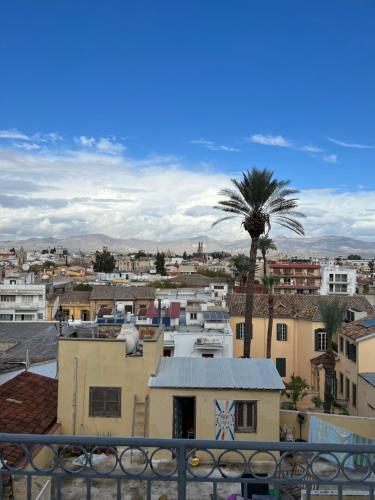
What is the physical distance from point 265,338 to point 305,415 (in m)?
16.6

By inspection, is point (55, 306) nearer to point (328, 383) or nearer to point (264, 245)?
point (264, 245)

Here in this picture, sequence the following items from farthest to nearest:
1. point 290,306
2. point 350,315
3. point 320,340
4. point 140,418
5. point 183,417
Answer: point 290,306
point 320,340
point 350,315
point 183,417
point 140,418

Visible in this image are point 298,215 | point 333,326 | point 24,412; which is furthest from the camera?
point 298,215

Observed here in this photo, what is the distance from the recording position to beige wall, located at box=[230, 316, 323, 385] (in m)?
28.4

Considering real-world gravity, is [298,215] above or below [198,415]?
above

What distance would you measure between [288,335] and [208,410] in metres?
19.1

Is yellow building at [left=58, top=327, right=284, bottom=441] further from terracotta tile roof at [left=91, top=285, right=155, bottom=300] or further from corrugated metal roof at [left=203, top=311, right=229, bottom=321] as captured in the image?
terracotta tile roof at [left=91, top=285, right=155, bottom=300]

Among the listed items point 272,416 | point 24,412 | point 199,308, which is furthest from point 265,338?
point 24,412

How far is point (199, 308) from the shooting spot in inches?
1074

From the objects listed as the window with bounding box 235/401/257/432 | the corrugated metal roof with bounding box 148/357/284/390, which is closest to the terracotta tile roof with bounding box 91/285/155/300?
the corrugated metal roof with bounding box 148/357/284/390

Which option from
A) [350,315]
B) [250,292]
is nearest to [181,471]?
[250,292]

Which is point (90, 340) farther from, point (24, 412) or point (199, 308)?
point (199, 308)

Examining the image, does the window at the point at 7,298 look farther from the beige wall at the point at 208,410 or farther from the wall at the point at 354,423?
the wall at the point at 354,423

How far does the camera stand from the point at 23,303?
156 ft
